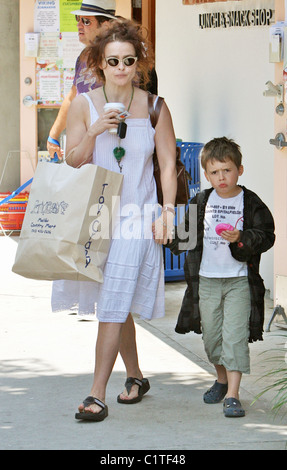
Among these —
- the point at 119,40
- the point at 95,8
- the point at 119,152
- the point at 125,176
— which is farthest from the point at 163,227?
the point at 95,8

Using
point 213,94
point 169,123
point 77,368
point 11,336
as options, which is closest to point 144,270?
point 169,123

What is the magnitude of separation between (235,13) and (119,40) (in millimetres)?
3938

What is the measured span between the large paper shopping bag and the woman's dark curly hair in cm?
60

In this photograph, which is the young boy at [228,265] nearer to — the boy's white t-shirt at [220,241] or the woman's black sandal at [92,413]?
the boy's white t-shirt at [220,241]

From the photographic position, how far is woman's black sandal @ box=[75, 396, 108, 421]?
456 cm

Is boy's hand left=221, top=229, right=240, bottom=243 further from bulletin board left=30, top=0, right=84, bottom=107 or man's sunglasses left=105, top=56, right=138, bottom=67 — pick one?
bulletin board left=30, top=0, right=84, bottom=107

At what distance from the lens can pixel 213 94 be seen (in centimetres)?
911

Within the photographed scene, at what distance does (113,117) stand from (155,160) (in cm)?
42

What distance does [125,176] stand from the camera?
184 inches

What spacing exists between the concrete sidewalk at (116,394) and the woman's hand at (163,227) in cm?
87

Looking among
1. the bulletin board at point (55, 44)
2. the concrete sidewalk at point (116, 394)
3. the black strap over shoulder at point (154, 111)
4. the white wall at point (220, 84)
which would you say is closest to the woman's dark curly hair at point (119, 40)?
the black strap over shoulder at point (154, 111)

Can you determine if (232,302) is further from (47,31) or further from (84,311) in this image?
(47,31)

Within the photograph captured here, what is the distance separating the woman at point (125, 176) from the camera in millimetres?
4633

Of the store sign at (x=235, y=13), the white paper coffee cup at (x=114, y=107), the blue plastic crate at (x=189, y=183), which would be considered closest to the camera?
the white paper coffee cup at (x=114, y=107)
